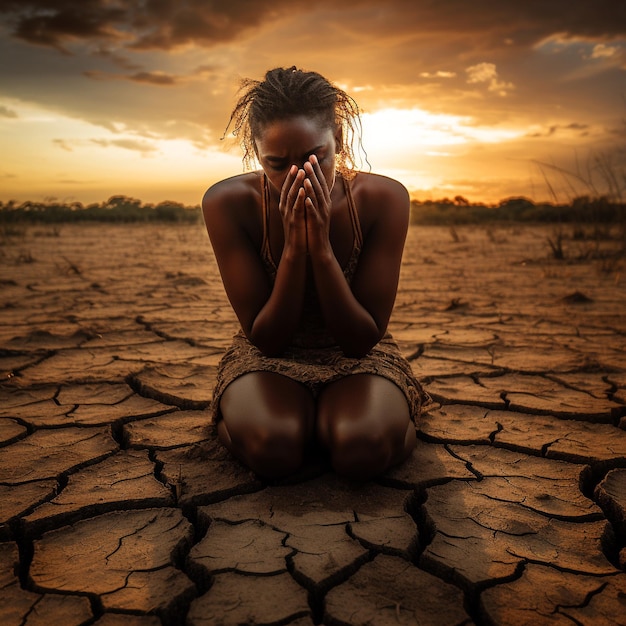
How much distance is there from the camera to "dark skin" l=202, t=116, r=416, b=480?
1.61 metres

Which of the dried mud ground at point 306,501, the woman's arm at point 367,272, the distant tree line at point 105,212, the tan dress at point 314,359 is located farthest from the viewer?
the distant tree line at point 105,212

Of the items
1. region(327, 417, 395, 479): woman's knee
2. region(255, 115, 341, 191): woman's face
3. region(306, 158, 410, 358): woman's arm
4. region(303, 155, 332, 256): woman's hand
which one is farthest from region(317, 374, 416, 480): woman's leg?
region(255, 115, 341, 191): woman's face

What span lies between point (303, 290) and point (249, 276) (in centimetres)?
20

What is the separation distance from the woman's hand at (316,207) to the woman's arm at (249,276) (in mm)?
69

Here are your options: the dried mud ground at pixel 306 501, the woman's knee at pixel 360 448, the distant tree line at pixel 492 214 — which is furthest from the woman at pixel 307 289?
the distant tree line at pixel 492 214

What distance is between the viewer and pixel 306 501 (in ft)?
5.17

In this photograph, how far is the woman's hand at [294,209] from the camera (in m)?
1.58

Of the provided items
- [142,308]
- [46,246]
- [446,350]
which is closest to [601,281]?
[446,350]

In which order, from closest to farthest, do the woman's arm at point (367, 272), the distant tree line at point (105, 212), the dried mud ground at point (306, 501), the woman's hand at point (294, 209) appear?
the dried mud ground at point (306, 501) < the woman's hand at point (294, 209) < the woman's arm at point (367, 272) < the distant tree line at point (105, 212)

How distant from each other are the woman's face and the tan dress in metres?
0.26

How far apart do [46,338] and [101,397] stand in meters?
1.06

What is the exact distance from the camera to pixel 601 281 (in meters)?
5.04

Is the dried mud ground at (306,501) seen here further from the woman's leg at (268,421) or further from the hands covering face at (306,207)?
the hands covering face at (306,207)

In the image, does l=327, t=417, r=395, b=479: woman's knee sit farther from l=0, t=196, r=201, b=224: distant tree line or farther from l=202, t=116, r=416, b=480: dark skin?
l=0, t=196, r=201, b=224: distant tree line
